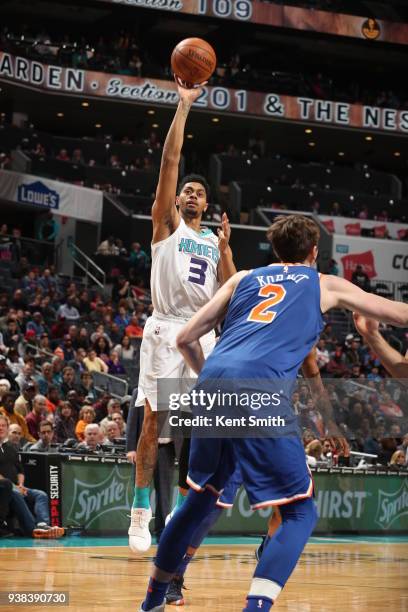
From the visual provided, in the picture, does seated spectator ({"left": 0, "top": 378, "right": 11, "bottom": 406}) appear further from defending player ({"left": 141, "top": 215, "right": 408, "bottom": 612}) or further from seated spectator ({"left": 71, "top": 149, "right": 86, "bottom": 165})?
seated spectator ({"left": 71, "top": 149, "right": 86, "bottom": 165})

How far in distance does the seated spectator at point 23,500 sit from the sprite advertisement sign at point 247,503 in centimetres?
42

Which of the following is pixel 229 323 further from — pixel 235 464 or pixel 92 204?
pixel 92 204

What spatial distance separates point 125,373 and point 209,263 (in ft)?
47.4

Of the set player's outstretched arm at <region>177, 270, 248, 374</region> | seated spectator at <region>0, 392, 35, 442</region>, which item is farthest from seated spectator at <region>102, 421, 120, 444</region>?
player's outstretched arm at <region>177, 270, 248, 374</region>

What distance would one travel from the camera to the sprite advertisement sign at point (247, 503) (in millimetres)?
13523

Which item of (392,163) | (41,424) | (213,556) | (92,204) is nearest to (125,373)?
(41,424)

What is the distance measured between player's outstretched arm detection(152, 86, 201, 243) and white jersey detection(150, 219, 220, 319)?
0.10 m

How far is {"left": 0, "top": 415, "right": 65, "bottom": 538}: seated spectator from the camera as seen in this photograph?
1233 centimetres

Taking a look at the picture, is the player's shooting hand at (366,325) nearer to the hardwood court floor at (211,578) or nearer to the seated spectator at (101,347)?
the hardwood court floor at (211,578)

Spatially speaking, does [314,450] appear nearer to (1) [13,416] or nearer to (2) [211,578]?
(1) [13,416]

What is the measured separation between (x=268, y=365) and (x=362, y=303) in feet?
2.08

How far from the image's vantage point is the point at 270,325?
4992 millimetres

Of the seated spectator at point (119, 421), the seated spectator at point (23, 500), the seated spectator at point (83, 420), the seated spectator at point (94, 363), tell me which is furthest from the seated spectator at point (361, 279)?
the seated spectator at point (23, 500)

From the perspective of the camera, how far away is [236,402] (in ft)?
16.1
